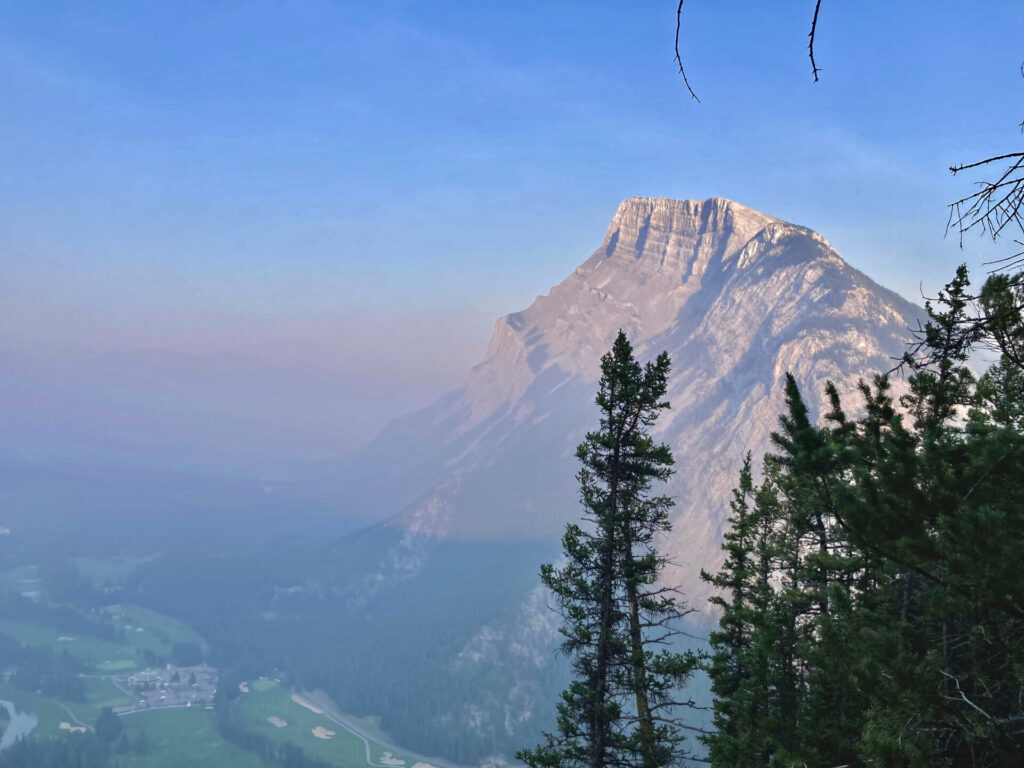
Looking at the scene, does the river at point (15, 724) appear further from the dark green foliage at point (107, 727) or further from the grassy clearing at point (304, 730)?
the grassy clearing at point (304, 730)

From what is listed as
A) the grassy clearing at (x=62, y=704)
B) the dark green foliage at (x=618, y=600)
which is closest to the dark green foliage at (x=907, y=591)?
the dark green foliage at (x=618, y=600)

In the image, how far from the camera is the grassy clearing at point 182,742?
152 meters

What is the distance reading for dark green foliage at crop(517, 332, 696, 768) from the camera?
717 inches

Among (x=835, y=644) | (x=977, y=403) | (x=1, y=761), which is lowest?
(x=1, y=761)

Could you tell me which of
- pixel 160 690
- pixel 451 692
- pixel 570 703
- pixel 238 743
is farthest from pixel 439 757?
pixel 570 703

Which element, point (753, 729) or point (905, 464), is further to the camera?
point (753, 729)

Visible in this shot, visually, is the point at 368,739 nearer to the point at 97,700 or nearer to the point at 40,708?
the point at 97,700

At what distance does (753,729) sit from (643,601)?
13.0 feet

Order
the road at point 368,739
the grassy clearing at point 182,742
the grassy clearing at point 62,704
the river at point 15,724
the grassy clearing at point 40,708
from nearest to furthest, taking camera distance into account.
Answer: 1. the grassy clearing at point 182,742
2. the river at point 15,724
3. the road at point 368,739
4. the grassy clearing at point 40,708
5. the grassy clearing at point 62,704

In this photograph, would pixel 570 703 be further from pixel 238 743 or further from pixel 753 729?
pixel 238 743

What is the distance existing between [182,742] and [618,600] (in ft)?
583

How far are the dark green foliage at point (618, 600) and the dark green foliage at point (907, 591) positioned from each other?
7.67ft

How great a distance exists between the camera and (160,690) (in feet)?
648

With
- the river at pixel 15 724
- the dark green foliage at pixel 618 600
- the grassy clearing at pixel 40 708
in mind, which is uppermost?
the dark green foliage at pixel 618 600
